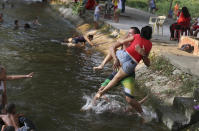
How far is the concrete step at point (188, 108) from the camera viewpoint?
609 cm

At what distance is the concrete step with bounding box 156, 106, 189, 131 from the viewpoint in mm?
6098

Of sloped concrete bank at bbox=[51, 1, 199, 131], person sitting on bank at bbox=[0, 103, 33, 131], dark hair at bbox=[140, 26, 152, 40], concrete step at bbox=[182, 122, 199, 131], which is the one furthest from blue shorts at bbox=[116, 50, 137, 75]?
person sitting on bank at bbox=[0, 103, 33, 131]

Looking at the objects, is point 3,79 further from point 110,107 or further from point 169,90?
point 169,90

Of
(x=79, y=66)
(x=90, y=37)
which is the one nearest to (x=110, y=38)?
(x=90, y=37)

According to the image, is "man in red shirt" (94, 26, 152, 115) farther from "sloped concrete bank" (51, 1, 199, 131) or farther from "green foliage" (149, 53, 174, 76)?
"green foliage" (149, 53, 174, 76)

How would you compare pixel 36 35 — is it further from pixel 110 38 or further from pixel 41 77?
pixel 41 77

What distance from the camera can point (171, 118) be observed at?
6215 mm

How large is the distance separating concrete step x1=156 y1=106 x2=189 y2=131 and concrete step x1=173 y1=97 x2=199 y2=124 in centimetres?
9

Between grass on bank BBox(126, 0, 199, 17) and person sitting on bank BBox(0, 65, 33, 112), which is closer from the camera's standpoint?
person sitting on bank BBox(0, 65, 33, 112)

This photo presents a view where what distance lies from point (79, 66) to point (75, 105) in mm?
3790

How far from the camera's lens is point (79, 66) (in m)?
10.8

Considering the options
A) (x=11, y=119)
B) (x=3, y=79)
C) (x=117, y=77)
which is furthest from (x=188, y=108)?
(x=3, y=79)

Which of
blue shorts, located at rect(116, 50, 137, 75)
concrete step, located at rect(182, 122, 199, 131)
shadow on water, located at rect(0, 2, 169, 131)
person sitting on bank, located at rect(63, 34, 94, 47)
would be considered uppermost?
blue shorts, located at rect(116, 50, 137, 75)

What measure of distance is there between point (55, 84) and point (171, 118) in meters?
3.77
